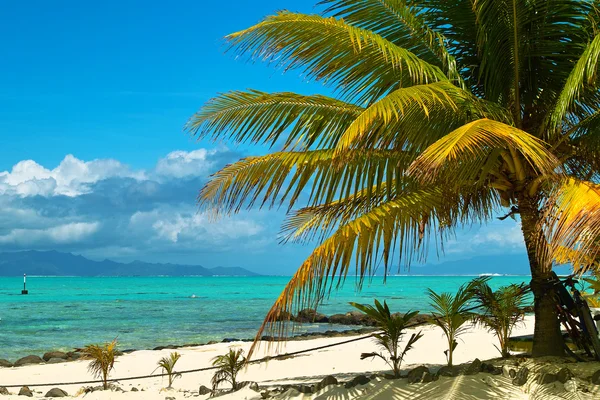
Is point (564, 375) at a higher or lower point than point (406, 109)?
lower

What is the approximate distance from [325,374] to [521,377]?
5108 mm

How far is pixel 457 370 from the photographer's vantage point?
7227 mm

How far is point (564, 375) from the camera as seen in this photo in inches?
262

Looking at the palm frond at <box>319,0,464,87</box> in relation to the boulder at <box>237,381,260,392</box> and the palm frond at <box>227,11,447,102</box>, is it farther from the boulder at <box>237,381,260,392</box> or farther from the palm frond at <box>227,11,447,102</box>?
the boulder at <box>237,381,260,392</box>

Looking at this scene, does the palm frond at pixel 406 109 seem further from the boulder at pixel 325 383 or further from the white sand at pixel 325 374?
the boulder at pixel 325 383

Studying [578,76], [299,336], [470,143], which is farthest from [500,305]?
[299,336]

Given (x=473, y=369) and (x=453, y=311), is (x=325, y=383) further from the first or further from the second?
(x=453, y=311)

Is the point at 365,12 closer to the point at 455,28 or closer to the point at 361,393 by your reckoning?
the point at 455,28

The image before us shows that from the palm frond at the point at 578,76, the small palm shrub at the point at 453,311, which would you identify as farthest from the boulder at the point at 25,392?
the palm frond at the point at 578,76

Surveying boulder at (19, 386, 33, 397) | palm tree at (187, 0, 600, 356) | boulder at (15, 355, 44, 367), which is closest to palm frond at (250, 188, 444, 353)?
palm tree at (187, 0, 600, 356)

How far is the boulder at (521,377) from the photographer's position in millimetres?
6746

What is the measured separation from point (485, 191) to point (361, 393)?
120 inches

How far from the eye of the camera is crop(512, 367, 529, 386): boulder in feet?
22.1

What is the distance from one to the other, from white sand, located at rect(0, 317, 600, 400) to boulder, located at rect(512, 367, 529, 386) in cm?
5
